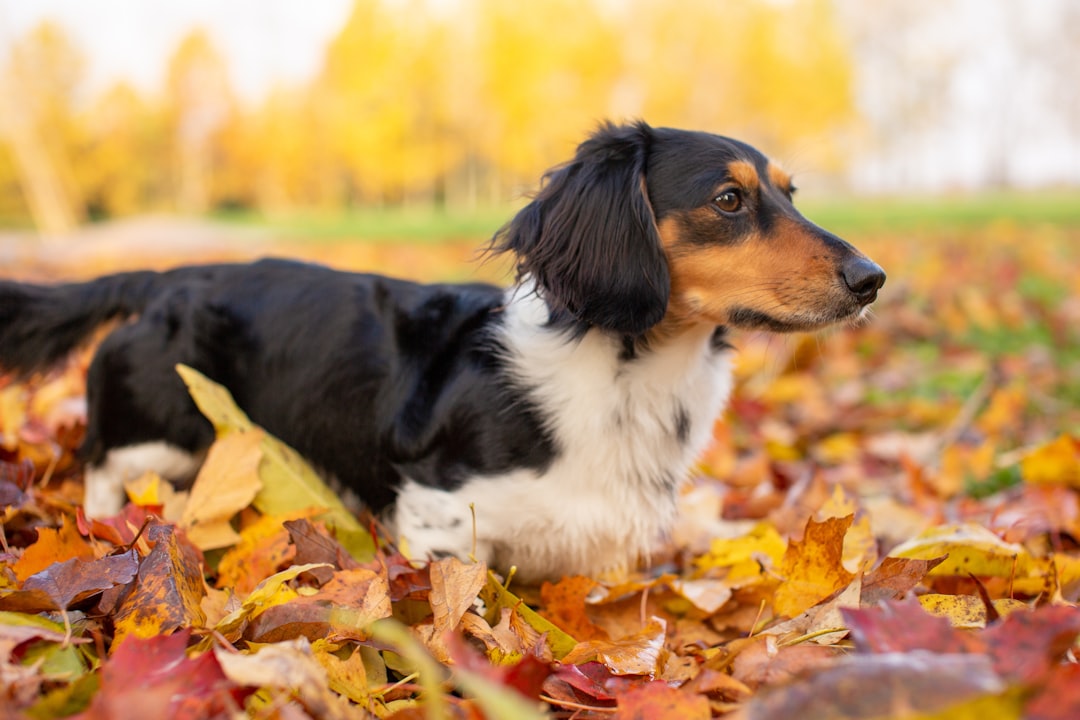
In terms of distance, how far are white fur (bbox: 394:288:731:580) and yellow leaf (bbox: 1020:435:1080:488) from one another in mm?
1340

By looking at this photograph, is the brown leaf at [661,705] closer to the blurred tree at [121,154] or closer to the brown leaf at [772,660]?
the brown leaf at [772,660]

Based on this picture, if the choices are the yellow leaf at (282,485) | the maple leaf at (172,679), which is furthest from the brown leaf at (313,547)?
the maple leaf at (172,679)

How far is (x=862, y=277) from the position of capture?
→ 230 cm

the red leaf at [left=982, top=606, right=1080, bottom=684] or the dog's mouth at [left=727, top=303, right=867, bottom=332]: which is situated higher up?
the dog's mouth at [left=727, top=303, right=867, bottom=332]

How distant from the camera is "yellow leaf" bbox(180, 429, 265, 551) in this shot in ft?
7.38

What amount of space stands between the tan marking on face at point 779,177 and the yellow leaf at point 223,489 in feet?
5.75

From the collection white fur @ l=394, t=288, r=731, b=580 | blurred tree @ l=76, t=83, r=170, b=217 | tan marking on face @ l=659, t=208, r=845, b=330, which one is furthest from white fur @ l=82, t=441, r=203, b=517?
blurred tree @ l=76, t=83, r=170, b=217

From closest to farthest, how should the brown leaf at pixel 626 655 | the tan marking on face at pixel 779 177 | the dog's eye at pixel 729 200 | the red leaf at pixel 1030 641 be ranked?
the red leaf at pixel 1030 641 < the brown leaf at pixel 626 655 < the dog's eye at pixel 729 200 < the tan marking on face at pixel 779 177

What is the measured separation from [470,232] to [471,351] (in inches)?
743

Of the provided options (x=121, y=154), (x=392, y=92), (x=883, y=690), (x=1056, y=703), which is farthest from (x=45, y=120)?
(x=1056, y=703)

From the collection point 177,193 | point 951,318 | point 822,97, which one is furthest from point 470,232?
point 177,193

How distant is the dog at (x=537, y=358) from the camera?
2424 millimetres

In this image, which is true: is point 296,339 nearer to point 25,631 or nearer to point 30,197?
point 25,631

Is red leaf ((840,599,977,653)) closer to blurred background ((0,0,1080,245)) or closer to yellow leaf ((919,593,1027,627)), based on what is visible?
yellow leaf ((919,593,1027,627))
